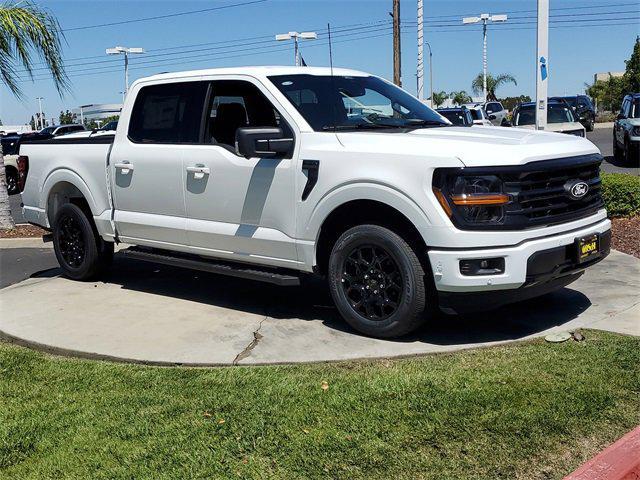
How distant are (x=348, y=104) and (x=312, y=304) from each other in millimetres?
1831

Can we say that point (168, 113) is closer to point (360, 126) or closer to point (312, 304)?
Result: point (360, 126)

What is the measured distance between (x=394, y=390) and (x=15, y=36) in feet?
33.7

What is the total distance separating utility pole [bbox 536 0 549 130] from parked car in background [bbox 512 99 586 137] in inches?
244

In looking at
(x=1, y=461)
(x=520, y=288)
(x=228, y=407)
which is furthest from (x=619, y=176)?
(x=1, y=461)

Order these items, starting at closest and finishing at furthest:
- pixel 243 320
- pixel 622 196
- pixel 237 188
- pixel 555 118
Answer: pixel 237 188, pixel 243 320, pixel 622 196, pixel 555 118

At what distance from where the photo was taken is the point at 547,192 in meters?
5.04

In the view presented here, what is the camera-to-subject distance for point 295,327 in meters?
5.87

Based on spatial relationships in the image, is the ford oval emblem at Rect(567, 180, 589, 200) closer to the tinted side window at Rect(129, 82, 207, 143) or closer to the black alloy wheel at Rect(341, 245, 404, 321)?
the black alloy wheel at Rect(341, 245, 404, 321)

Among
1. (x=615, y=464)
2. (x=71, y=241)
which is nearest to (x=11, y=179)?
(x=71, y=241)

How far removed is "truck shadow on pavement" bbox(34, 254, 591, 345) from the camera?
217 inches

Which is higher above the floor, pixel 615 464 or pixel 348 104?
pixel 348 104

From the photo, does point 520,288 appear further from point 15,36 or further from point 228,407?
point 15,36

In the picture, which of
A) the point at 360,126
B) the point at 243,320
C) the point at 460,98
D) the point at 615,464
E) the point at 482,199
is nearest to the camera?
the point at 615,464

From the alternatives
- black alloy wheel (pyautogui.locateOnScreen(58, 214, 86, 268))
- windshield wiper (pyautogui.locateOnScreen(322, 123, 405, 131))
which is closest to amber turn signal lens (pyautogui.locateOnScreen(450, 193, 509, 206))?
windshield wiper (pyautogui.locateOnScreen(322, 123, 405, 131))
